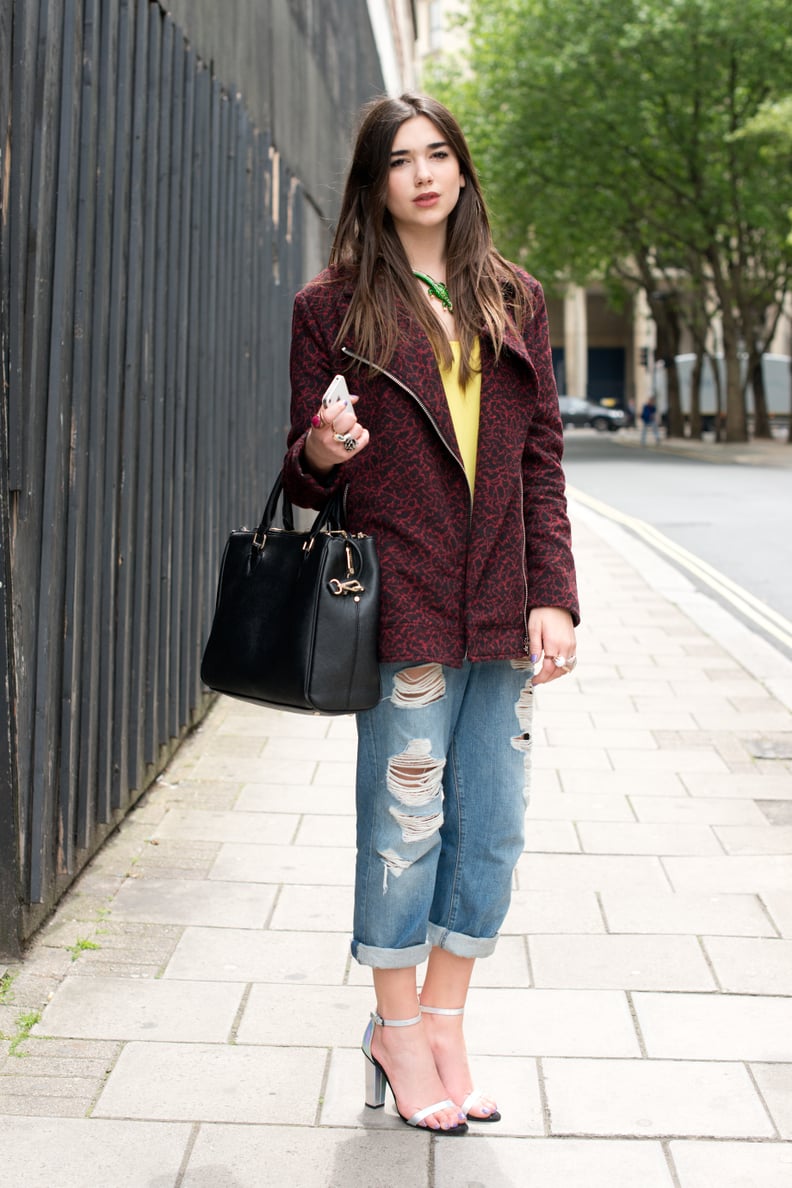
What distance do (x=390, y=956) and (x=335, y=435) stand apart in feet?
3.19

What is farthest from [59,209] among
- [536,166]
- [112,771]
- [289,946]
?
[536,166]

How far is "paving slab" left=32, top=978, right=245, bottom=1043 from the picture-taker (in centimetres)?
317

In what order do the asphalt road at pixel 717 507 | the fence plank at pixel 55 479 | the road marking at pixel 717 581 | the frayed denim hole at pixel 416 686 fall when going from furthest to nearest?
the asphalt road at pixel 717 507
the road marking at pixel 717 581
the fence plank at pixel 55 479
the frayed denim hole at pixel 416 686

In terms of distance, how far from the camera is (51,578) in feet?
11.9

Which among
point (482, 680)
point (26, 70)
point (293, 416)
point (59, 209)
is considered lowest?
point (482, 680)

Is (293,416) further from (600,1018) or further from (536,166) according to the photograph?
(536,166)

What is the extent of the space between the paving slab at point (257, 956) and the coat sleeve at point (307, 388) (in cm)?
134

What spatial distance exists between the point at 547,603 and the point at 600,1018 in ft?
3.59

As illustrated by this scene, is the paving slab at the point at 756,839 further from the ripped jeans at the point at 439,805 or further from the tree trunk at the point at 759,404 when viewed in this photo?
the tree trunk at the point at 759,404

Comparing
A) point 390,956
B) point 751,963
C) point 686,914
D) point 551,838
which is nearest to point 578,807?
point 551,838

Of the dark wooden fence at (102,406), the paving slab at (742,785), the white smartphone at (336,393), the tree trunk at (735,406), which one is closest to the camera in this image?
the white smartphone at (336,393)

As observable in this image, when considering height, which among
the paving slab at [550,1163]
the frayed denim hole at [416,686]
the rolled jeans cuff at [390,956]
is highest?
the frayed denim hole at [416,686]

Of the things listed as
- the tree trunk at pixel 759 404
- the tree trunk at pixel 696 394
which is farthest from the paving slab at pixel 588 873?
the tree trunk at pixel 759 404

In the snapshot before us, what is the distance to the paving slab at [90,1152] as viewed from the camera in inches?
101
